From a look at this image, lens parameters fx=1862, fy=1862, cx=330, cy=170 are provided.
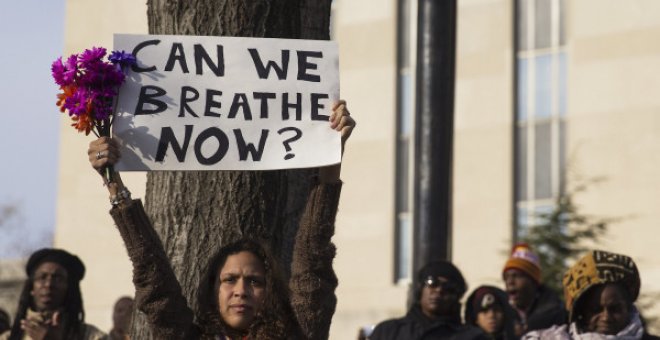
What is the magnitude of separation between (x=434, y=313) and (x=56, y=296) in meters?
1.91

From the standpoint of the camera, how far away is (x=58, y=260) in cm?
919

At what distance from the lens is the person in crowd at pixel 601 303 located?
7664 millimetres

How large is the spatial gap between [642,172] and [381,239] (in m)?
4.75

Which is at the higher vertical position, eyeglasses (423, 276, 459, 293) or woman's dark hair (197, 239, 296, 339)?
eyeglasses (423, 276, 459, 293)

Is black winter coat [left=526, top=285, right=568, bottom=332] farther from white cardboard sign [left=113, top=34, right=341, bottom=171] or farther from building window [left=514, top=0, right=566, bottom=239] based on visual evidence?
building window [left=514, top=0, right=566, bottom=239]

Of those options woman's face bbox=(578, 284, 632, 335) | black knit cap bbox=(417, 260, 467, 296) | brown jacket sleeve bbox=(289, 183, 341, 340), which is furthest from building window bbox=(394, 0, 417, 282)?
brown jacket sleeve bbox=(289, 183, 341, 340)

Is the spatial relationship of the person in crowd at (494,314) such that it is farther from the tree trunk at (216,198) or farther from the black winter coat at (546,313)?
the tree trunk at (216,198)

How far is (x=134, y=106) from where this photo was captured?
253 inches

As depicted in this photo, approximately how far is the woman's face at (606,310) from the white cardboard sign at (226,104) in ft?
5.82

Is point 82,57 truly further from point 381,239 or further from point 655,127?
point 381,239

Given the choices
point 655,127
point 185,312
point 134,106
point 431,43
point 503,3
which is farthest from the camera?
point 503,3

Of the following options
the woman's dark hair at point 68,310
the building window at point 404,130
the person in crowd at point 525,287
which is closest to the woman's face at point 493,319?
the person in crowd at point 525,287

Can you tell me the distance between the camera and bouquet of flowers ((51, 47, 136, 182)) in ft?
20.4

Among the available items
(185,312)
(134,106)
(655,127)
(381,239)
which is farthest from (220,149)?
(381,239)
